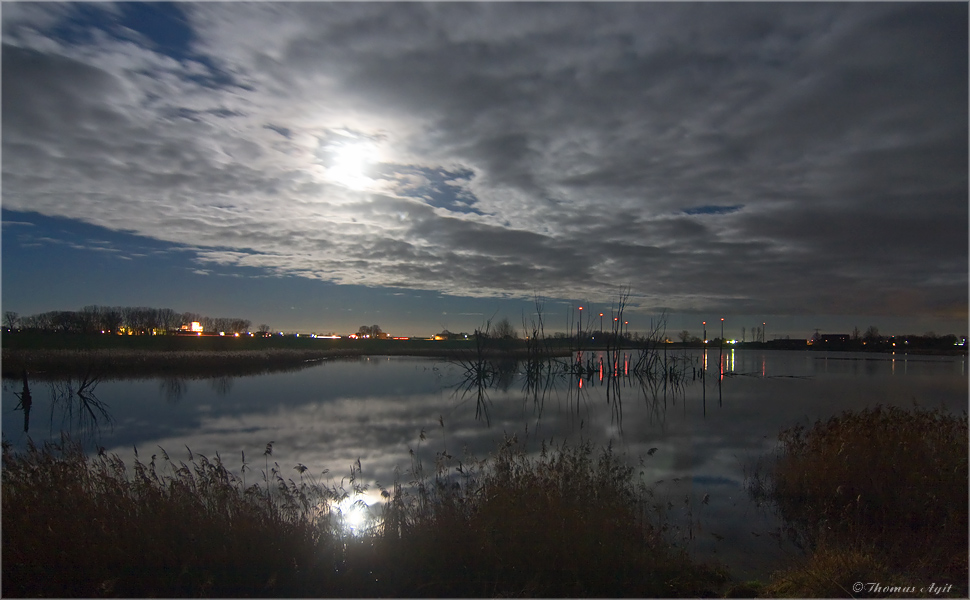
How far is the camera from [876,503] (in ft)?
29.5

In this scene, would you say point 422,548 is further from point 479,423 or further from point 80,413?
point 80,413

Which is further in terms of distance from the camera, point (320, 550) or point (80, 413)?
point (80, 413)

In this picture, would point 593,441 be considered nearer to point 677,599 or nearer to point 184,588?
point 677,599

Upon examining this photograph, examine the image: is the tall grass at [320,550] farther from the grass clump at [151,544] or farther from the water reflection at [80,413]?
the water reflection at [80,413]

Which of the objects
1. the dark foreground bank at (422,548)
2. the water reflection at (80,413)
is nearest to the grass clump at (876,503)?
the dark foreground bank at (422,548)

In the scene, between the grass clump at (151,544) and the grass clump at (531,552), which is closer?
the grass clump at (151,544)

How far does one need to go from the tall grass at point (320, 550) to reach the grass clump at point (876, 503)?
4.94 feet

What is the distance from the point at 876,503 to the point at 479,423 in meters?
13.0

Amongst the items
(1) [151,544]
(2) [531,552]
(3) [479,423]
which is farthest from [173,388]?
(2) [531,552]

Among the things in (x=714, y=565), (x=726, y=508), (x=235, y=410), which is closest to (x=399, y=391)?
(x=235, y=410)

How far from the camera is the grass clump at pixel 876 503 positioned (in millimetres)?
5762

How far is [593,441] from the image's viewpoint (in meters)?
16.0

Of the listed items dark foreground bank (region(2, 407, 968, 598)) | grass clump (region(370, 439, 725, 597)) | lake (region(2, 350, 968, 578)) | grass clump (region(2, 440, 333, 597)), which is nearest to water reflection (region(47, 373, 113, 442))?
lake (region(2, 350, 968, 578))

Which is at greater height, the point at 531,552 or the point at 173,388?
the point at 531,552
